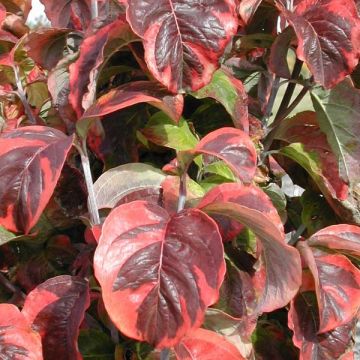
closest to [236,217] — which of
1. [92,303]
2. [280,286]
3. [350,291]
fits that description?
[280,286]

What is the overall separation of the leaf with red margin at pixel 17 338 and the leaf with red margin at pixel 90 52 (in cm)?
31

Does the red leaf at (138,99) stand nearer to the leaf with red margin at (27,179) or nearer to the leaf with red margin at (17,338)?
the leaf with red margin at (27,179)

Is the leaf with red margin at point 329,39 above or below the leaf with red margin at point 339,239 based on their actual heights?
above

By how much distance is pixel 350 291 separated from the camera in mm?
1059

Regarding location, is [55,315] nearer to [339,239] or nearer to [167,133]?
[167,133]

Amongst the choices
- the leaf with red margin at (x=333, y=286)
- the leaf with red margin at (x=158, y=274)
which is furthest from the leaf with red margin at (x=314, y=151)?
the leaf with red margin at (x=158, y=274)

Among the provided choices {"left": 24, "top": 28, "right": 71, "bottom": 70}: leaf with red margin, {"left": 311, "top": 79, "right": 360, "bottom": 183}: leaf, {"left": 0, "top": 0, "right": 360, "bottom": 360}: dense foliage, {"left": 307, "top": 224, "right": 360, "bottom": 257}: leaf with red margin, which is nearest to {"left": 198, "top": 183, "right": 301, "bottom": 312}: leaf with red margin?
{"left": 0, "top": 0, "right": 360, "bottom": 360}: dense foliage

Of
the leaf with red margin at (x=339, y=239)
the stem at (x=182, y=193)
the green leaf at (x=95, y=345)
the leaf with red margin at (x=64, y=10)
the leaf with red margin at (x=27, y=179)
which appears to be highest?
the leaf with red margin at (x=64, y=10)

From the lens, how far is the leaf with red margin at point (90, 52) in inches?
39.4

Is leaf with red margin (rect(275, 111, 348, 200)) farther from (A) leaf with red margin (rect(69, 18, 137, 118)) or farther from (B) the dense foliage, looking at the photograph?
(A) leaf with red margin (rect(69, 18, 137, 118))

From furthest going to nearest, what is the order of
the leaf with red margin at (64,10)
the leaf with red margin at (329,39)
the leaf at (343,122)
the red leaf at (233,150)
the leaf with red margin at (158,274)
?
1. the leaf with red margin at (64,10)
2. the leaf at (343,122)
3. the leaf with red margin at (329,39)
4. the red leaf at (233,150)
5. the leaf with red margin at (158,274)

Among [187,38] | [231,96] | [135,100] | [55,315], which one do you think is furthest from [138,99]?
[55,315]

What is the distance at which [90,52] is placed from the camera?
102cm

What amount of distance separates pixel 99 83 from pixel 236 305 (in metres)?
0.45
